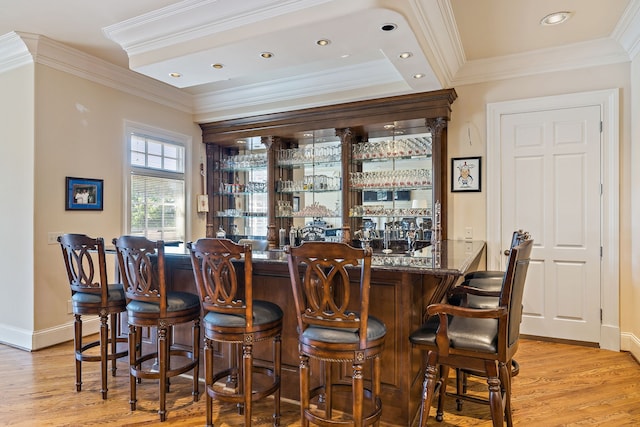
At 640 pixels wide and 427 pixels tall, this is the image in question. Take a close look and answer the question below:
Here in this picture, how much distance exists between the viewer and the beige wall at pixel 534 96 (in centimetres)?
364

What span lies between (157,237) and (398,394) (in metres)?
3.76

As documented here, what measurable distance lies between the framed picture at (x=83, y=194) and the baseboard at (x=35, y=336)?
1.20 meters

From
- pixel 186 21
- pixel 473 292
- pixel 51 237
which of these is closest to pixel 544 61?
pixel 473 292

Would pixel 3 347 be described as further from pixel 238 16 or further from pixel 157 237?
pixel 238 16

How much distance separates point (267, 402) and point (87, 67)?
3.85m

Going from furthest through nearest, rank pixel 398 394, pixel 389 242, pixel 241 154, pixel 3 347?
pixel 241 154 → pixel 389 242 → pixel 3 347 → pixel 398 394

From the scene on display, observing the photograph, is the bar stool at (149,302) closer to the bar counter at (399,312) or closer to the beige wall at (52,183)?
the bar counter at (399,312)

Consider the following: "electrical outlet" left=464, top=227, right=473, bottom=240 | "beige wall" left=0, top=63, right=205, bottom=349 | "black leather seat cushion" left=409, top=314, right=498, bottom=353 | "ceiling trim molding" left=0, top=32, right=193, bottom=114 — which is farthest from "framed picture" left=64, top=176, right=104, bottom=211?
"electrical outlet" left=464, top=227, right=473, bottom=240

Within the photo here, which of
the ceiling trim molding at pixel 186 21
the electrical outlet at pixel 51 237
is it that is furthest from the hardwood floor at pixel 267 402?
the ceiling trim molding at pixel 186 21

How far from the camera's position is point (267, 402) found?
2639 millimetres

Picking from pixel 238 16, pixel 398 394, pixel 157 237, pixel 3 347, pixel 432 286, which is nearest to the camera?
pixel 398 394

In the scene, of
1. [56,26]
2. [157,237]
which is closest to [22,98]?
[56,26]

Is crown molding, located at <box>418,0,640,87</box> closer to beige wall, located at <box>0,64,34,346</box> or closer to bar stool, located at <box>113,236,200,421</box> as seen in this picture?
bar stool, located at <box>113,236,200,421</box>

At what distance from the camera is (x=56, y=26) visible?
3.51 m
